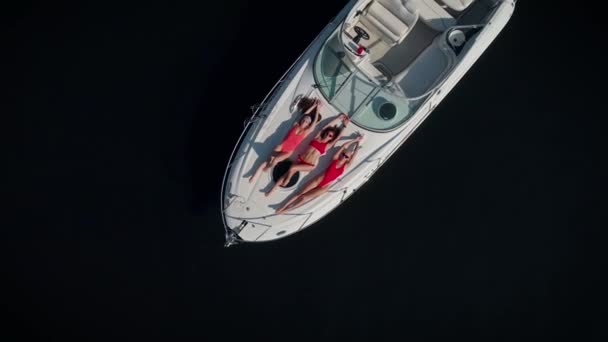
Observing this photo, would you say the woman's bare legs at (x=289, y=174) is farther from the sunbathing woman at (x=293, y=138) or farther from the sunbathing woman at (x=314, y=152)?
the sunbathing woman at (x=293, y=138)

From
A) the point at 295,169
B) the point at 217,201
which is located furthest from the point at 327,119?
the point at 217,201

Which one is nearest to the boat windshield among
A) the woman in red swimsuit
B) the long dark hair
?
the long dark hair

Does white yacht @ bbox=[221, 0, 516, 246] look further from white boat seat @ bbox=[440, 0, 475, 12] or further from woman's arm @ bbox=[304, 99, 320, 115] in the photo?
white boat seat @ bbox=[440, 0, 475, 12]

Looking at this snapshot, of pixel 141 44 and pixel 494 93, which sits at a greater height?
pixel 141 44

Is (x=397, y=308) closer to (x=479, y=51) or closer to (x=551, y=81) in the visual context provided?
(x=479, y=51)

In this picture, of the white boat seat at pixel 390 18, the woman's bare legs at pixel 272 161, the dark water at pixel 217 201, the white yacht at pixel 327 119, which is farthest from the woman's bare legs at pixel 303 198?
the white boat seat at pixel 390 18

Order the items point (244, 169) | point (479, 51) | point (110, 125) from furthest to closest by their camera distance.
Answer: point (110, 125) < point (479, 51) < point (244, 169)

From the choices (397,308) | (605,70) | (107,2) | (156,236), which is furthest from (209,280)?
Result: (605,70)
